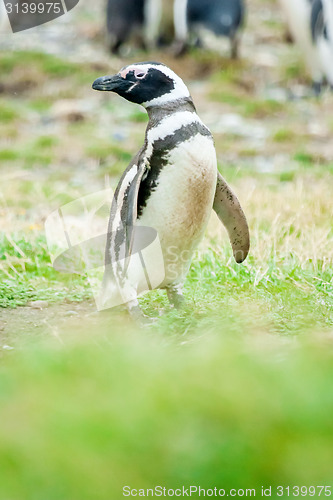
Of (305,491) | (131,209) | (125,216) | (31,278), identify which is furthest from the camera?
(31,278)

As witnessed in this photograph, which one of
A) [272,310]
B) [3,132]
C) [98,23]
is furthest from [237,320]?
[98,23]

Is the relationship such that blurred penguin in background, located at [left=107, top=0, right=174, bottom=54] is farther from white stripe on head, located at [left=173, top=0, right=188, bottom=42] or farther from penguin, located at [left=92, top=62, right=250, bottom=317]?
penguin, located at [left=92, top=62, right=250, bottom=317]

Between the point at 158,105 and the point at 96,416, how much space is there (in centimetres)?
191

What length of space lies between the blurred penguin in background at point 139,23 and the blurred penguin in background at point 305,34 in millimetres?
2283

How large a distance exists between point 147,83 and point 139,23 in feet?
Result: 37.5

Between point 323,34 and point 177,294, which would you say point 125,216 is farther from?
point 323,34

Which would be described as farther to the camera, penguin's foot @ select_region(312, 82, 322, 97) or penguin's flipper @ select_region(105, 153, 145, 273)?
penguin's foot @ select_region(312, 82, 322, 97)

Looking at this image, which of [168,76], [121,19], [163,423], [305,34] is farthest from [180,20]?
[163,423]

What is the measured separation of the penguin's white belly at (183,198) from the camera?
11.3 ft

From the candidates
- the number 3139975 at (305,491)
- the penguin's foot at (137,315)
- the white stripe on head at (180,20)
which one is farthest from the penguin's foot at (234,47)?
the number 3139975 at (305,491)

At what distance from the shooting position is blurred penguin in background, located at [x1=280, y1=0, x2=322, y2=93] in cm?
1284

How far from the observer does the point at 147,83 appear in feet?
11.5

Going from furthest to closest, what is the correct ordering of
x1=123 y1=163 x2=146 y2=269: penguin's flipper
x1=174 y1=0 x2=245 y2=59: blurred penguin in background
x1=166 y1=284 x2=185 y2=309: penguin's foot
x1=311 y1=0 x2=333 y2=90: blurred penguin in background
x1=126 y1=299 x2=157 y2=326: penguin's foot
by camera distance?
1. x1=174 y1=0 x2=245 y2=59: blurred penguin in background
2. x1=311 y1=0 x2=333 y2=90: blurred penguin in background
3. x1=166 y1=284 x2=185 y2=309: penguin's foot
4. x1=126 y1=299 x2=157 y2=326: penguin's foot
5. x1=123 y1=163 x2=146 y2=269: penguin's flipper

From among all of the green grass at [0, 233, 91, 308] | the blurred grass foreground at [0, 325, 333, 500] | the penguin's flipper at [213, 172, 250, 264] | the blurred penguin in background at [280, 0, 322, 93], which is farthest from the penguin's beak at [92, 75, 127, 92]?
the blurred penguin in background at [280, 0, 322, 93]
